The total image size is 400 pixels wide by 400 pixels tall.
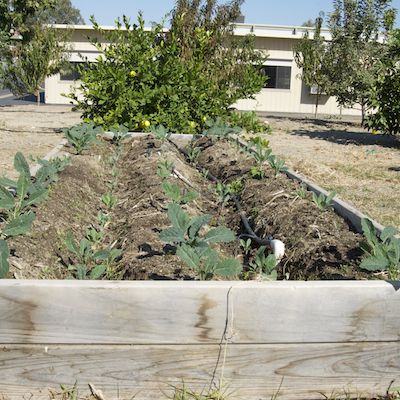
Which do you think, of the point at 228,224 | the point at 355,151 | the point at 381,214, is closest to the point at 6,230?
the point at 228,224

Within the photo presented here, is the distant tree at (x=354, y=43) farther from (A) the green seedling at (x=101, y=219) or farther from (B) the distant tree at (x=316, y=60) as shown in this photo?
(A) the green seedling at (x=101, y=219)

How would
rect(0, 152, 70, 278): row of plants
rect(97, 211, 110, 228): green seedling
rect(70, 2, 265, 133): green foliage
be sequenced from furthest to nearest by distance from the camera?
rect(70, 2, 265, 133): green foliage < rect(97, 211, 110, 228): green seedling < rect(0, 152, 70, 278): row of plants

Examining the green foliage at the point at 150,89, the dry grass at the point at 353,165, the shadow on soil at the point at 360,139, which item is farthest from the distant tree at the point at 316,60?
the green foliage at the point at 150,89

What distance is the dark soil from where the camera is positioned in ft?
9.93

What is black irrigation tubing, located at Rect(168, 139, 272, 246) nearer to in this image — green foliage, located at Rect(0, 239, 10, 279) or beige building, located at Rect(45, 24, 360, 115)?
green foliage, located at Rect(0, 239, 10, 279)

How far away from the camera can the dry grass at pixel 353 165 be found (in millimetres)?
6487

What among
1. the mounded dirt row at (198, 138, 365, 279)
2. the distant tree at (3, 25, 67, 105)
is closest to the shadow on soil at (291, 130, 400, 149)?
the mounded dirt row at (198, 138, 365, 279)

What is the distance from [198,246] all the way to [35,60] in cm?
2046

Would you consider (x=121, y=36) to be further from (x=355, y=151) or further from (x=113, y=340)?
(x=113, y=340)

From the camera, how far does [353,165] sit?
9.45 metres

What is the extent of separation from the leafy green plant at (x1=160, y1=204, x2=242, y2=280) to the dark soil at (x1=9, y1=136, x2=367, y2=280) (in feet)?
0.99

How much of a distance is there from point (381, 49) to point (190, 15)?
758 cm

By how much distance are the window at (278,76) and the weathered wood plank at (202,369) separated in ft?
94.9

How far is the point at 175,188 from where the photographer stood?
3701 millimetres
